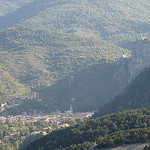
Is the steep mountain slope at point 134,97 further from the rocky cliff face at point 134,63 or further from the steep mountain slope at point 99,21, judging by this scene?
the steep mountain slope at point 99,21

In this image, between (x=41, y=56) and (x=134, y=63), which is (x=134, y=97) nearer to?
(x=134, y=63)

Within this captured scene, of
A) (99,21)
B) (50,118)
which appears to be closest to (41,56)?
(50,118)

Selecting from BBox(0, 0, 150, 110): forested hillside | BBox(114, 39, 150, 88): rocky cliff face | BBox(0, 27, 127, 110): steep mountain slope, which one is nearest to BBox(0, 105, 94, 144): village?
BBox(0, 0, 150, 110): forested hillside

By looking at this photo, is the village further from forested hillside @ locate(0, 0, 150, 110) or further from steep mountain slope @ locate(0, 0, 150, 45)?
steep mountain slope @ locate(0, 0, 150, 45)

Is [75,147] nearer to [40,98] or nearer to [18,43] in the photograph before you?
[40,98]

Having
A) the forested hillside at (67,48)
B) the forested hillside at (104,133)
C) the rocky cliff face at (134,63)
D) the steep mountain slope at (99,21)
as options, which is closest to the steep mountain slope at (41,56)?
the forested hillside at (67,48)

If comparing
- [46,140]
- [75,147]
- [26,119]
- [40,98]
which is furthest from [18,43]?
[75,147]
